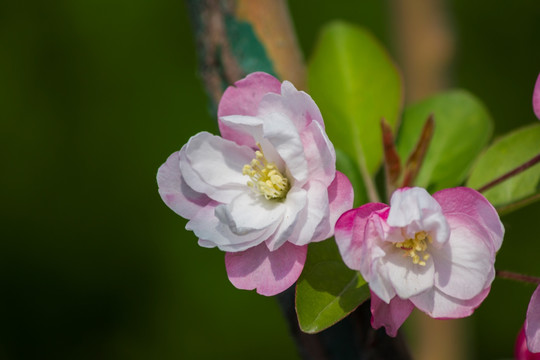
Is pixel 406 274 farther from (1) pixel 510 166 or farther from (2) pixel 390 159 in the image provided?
(1) pixel 510 166

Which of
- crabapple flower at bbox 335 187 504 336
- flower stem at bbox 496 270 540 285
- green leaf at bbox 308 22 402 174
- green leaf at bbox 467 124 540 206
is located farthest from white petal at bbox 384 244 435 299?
green leaf at bbox 308 22 402 174

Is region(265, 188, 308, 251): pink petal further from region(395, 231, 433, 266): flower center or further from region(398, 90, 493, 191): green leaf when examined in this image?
region(398, 90, 493, 191): green leaf

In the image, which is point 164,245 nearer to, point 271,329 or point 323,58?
point 271,329

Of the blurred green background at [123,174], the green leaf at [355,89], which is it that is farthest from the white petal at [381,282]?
the blurred green background at [123,174]

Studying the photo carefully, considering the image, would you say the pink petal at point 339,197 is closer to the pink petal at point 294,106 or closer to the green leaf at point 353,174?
the pink petal at point 294,106

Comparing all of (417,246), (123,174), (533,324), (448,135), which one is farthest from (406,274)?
(123,174)

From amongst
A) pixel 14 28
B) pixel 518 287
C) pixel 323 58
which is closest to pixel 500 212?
pixel 323 58
